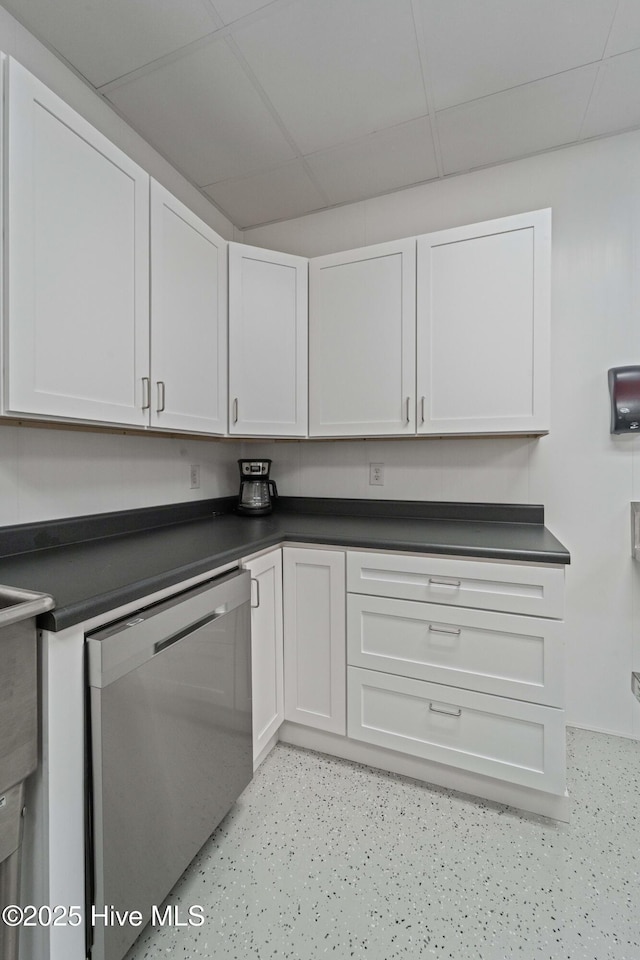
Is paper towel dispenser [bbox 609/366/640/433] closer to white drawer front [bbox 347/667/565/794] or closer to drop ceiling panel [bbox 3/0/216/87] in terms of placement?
white drawer front [bbox 347/667/565/794]

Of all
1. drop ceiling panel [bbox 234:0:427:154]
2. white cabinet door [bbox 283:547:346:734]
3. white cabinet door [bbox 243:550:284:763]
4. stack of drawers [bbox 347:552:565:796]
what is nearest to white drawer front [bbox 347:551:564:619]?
stack of drawers [bbox 347:552:565:796]

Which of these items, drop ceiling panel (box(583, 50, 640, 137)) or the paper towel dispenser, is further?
the paper towel dispenser

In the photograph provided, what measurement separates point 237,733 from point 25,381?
47.7 inches

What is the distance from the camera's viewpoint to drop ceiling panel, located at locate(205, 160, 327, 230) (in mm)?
2000

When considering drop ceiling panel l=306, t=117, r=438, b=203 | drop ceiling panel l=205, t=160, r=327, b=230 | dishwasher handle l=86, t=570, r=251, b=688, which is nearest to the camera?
dishwasher handle l=86, t=570, r=251, b=688

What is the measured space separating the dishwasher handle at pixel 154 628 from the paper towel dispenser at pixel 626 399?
5.53ft

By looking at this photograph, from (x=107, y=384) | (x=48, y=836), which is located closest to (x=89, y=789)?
(x=48, y=836)

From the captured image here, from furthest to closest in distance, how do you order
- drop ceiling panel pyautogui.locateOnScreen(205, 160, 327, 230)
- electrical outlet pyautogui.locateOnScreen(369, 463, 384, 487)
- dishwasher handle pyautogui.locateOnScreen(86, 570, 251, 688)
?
electrical outlet pyautogui.locateOnScreen(369, 463, 384, 487), drop ceiling panel pyautogui.locateOnScreen(205, 160, 327, 230), dishwasher handle pyautogui.locateOnScreen(86, 570, 251, 688)

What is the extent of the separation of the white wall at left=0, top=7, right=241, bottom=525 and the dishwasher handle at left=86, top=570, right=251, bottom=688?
2.06 ft

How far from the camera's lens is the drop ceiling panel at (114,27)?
123 centimetres

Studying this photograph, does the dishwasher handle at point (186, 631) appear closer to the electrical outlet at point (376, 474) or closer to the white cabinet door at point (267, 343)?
the white cabinet door at point (267, 343)

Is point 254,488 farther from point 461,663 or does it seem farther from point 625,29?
point 625,29

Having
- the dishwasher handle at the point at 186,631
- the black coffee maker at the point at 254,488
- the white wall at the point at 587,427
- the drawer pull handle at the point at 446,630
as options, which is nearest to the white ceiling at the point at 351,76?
the white wall at the point at 587,427

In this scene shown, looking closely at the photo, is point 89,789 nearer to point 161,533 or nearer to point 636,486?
point 161,533
